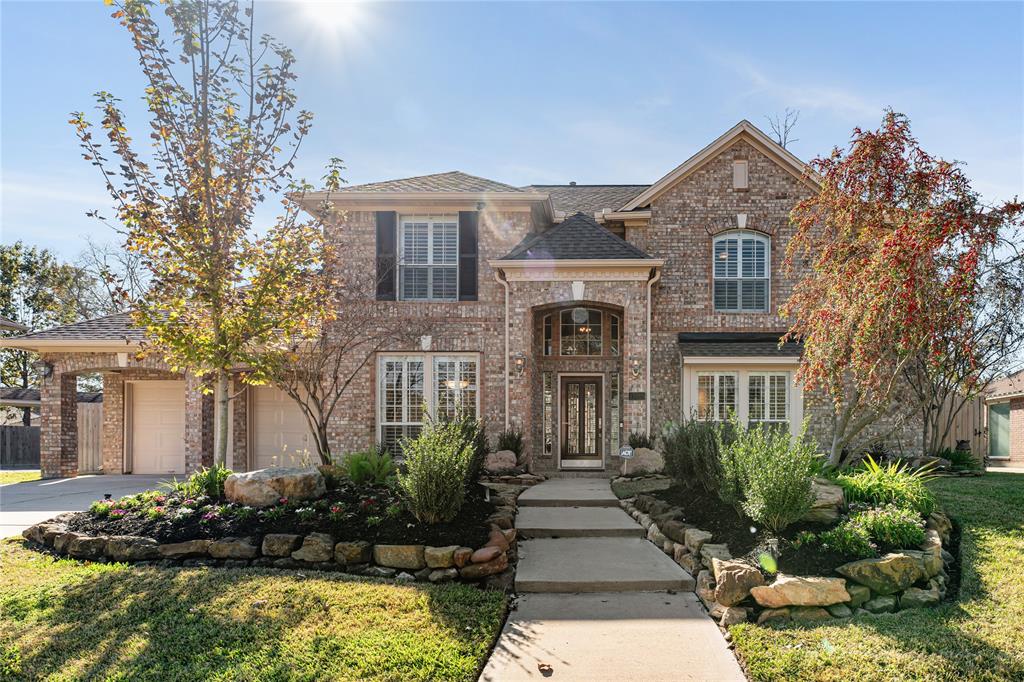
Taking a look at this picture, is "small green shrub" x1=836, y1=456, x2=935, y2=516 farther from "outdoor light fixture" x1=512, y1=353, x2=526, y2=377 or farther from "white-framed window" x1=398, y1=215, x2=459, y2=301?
"white-framed window" x1=398, y1=215, x2=459, y2=301

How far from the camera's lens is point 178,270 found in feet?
26.8

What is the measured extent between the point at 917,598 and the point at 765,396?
8671mm

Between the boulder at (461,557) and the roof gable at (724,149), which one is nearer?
the boulder at (461,557)

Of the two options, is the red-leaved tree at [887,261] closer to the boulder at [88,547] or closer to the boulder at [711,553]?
the boulder at [711,553]

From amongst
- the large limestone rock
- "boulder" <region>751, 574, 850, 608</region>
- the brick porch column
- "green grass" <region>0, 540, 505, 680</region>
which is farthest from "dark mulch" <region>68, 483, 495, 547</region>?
the brick porch column

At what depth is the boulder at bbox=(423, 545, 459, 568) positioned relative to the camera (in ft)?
20.9

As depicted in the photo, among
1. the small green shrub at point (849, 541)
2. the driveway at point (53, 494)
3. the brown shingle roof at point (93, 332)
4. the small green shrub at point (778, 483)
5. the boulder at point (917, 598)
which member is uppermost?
the brown shingle roof at point (93, 332)

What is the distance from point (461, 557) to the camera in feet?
20.9

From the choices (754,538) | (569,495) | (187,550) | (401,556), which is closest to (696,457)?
(754,538)

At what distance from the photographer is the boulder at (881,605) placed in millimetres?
5617

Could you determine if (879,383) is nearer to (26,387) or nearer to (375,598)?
(375,598)

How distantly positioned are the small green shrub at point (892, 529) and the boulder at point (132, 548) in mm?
7267

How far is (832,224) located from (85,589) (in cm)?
1025

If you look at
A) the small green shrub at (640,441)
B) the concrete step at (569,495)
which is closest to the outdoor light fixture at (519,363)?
the concrete step at (569,495)
